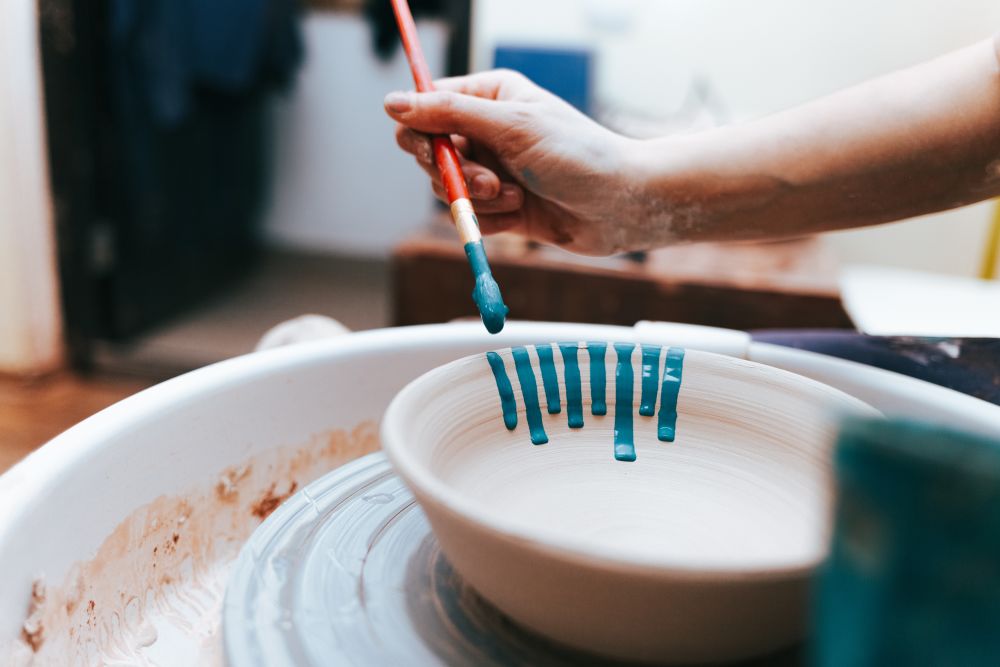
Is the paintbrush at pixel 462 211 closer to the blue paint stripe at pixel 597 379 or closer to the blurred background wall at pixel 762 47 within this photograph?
the blue paint stripe at pixel 597 379

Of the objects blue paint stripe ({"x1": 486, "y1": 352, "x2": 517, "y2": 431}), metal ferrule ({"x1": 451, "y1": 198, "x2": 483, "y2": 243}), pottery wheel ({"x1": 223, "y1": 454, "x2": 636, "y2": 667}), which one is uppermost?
metal ferrule ({"x1": 451, "y1": 198, "x2": 483, "y2": 243})

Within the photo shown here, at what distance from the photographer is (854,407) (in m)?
0.46

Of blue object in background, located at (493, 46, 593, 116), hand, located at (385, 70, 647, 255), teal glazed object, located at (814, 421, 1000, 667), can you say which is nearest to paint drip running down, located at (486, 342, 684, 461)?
hand, located at (385, 70, 647, 255)

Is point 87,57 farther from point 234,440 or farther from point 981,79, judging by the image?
point 981,79

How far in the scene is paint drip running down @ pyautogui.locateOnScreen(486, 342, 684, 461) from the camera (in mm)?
532

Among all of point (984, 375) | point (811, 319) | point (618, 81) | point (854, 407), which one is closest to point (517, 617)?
point (854, 407)

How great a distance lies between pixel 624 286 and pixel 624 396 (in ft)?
2.96

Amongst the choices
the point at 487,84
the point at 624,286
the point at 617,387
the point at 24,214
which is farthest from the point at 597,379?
the point at 24,214

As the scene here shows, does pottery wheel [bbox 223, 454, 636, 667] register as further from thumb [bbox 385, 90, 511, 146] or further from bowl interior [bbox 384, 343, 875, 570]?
thumb [bbox 385, 90, 511, 146]

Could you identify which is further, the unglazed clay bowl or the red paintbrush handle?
the red paintbrush handle

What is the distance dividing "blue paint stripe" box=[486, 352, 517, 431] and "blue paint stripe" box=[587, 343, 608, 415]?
0.06 m

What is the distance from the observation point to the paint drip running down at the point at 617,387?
532 mm

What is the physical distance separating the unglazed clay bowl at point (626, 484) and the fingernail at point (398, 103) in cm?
27

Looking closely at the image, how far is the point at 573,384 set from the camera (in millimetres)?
536
